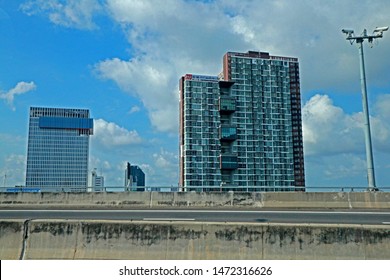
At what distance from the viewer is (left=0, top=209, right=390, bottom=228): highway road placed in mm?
14649

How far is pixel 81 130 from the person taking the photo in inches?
7603

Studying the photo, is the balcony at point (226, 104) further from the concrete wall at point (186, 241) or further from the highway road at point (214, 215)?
A: the concrete wall at point (186, 241)

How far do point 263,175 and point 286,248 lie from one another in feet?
363

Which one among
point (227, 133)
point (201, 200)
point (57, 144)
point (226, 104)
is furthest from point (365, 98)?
point (57, 144)

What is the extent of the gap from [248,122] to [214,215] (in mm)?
106212

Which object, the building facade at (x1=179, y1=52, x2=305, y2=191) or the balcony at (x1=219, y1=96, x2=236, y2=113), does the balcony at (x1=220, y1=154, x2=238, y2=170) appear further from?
the balcony at (x1=219, y1=96, x2=236, y2=113)

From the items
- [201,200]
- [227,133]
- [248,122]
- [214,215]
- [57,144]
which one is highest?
[57,144]

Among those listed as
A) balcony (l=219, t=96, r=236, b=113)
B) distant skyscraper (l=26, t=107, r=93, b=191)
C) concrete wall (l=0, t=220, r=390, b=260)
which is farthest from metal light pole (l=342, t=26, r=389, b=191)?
distant skyscraper (l=26, t=107, r=93, b=191)

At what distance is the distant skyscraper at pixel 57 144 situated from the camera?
18512 cm

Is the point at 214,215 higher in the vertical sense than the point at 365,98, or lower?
lower

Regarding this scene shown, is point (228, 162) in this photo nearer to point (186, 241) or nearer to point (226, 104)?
point (226, 104)

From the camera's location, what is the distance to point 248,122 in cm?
12062

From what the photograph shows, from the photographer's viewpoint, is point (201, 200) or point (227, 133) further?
point (227, 133)

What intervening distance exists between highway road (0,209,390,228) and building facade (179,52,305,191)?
83434mm
